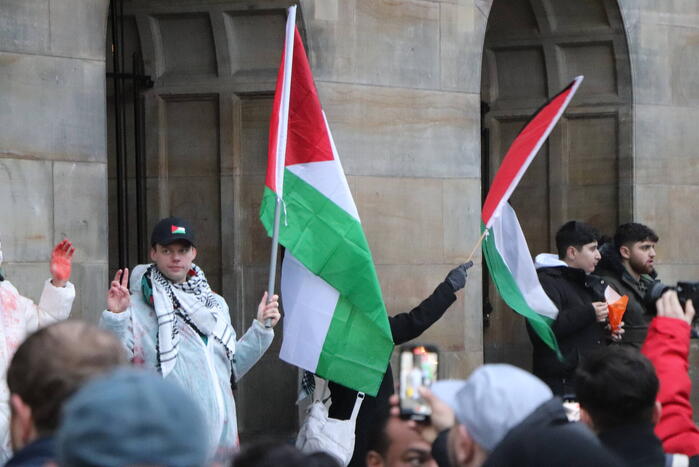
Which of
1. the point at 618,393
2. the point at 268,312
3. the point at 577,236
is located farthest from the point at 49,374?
the point at 577,236

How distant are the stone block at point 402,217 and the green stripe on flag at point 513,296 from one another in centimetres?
113

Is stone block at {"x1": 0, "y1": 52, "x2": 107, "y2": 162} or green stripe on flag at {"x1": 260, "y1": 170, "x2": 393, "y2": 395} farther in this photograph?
stone block at {"x1": 0, "y1": 52, "x2": 107, "y2": 162}

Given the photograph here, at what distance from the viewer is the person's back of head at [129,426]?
2305 mm

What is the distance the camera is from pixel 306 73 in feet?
25.0

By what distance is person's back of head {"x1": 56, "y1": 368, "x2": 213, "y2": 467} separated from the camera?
2305mm

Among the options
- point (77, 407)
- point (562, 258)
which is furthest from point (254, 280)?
point (77, 407)

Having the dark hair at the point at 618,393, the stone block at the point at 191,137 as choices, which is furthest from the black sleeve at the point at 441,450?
the stone block at the point at 191,137

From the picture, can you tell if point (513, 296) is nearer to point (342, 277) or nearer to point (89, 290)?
point (342, 277)

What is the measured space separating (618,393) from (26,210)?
179 inches

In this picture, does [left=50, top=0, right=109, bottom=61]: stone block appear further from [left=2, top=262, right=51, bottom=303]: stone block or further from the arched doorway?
the arched doorway

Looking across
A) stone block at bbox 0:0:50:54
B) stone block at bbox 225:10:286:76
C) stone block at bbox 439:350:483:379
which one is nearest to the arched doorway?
stone block at bbox 439:350:483:379

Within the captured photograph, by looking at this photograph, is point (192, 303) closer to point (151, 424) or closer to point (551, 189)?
point (151, 424)

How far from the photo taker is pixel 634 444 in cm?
407

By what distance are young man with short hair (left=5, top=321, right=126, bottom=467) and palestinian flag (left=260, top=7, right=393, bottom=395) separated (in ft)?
14.5
